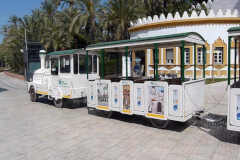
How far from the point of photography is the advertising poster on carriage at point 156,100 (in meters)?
6.66

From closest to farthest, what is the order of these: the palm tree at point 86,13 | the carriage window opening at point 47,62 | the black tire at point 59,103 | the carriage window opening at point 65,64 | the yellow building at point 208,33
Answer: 1. the carriage window opening at point 65,64
2. the black tire at point 59,103
3. the carriage window opening at point 47,62
4. the yellow building at point 208,33
5. the palm tree at point 86,13

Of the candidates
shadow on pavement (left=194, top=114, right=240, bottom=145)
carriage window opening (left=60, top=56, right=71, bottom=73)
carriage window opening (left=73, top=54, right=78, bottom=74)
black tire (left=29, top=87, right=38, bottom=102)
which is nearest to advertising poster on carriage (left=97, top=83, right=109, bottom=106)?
carriage window opening (left=73, top=54, right=78, bottom=74)

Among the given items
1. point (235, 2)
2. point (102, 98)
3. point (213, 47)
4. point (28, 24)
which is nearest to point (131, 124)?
point (102, 98)

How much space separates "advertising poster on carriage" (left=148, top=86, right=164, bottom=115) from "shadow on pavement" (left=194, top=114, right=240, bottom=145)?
1383 mm

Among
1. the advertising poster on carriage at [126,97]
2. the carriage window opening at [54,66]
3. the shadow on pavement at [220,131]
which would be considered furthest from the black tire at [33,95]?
the shadow on pavement at [220,131]

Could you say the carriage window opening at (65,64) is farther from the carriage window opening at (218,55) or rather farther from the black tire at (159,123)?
the carriage window opening at (218,55)

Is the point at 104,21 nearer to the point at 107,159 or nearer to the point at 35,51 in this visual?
the point at 35,51

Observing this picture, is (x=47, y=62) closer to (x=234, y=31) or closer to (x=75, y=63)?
(x=75, y=63)

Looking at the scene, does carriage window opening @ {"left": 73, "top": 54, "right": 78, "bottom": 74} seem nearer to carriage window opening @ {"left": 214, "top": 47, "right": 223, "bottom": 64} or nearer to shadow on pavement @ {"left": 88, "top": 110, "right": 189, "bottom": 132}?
shadow on pavement @ {"left": 88, "top": 110, "right": 189, "bottom": 132}

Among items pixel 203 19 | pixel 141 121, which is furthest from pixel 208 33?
pixel 141 121

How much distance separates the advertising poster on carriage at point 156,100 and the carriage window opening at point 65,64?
4.77 meters

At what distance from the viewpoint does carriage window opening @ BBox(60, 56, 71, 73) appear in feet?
34.1

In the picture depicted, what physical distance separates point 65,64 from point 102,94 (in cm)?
308

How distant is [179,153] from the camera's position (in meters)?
5.08
